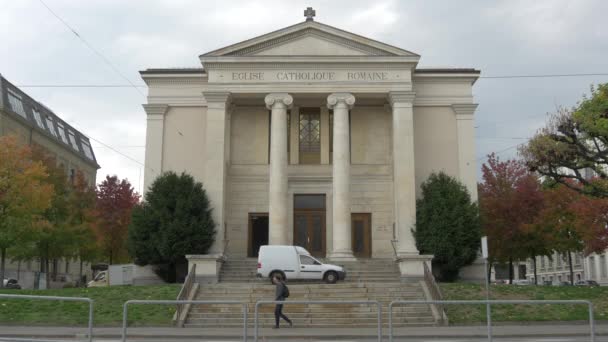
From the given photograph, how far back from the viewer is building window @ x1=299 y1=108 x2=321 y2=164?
35969 mm

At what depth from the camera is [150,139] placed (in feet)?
113

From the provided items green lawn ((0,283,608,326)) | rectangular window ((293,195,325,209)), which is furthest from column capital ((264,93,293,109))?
green lawn ((0,283,608,326))

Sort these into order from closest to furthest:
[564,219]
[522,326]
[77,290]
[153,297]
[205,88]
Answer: [522,326]
[153,297]
[77,290]
[205,88]
[564,219]

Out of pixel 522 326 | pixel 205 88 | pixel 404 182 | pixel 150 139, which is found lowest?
pixel 522 326

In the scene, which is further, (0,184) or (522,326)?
(0,184)

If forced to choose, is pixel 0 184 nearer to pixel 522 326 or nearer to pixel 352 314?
pixel 352 314

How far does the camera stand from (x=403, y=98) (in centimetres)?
3297

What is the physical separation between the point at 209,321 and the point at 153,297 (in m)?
4.15

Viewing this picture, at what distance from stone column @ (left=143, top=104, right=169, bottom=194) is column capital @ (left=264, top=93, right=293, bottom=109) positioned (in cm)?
601

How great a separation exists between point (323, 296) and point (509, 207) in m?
18.8

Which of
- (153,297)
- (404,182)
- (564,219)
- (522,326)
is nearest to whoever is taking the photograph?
(522,326)

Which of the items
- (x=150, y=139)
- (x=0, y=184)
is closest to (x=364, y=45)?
(x=150, y=139)

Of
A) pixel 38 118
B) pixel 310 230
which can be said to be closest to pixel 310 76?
pixel 310 230

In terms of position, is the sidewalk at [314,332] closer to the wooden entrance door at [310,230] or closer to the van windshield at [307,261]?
the van windshield at [307,261]
